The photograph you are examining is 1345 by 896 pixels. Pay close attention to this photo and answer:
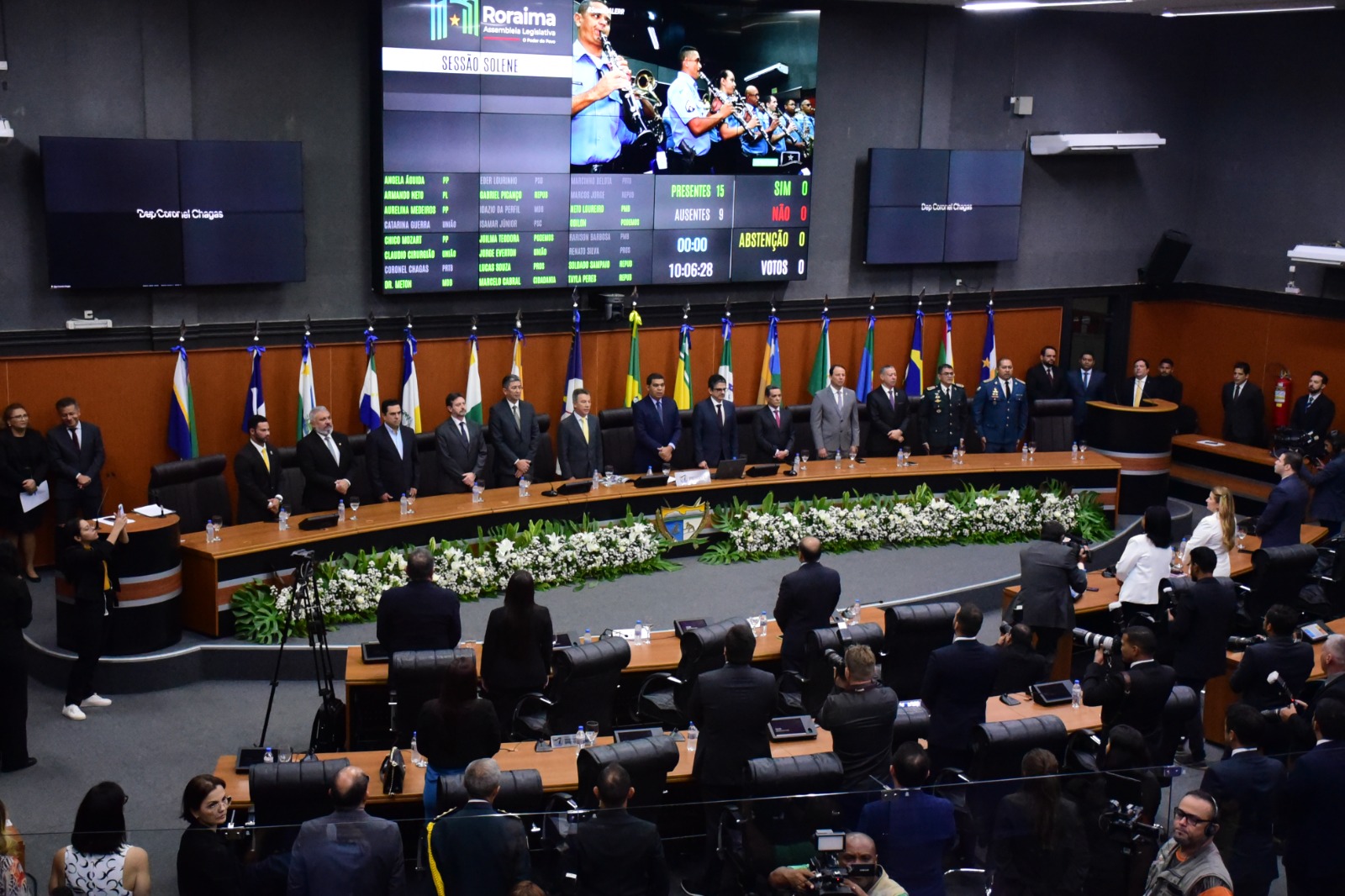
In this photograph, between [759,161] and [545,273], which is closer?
[545,273]

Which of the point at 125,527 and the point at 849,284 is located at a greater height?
the point at 849,284

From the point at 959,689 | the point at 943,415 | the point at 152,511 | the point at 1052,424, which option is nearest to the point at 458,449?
the point at 152,511

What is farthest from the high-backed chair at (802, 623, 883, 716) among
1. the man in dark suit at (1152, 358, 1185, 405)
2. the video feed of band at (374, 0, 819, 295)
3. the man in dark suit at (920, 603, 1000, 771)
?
the man in dark suit at (1152, 358, 1185, 405)

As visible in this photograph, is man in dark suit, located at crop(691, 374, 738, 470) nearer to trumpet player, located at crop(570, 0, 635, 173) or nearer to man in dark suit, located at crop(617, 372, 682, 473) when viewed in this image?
man in dark suit, located at crop(617, 372, 682, 473)

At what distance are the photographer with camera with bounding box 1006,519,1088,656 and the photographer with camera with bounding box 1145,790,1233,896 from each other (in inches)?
134

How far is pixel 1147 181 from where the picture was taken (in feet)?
54.0

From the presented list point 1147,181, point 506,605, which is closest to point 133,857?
point 506,605

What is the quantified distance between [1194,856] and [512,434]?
24.4 ft

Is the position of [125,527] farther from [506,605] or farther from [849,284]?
[849,284]

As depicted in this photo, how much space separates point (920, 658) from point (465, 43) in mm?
6656

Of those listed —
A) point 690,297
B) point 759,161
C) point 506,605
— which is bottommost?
point 506,605

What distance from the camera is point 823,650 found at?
7785 mm

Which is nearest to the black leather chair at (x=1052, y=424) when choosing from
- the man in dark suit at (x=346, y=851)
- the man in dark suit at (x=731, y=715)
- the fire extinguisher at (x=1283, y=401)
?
the fire extinguisher at (x=1283, y=401)

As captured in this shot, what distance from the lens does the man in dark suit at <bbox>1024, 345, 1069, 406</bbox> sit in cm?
1518
